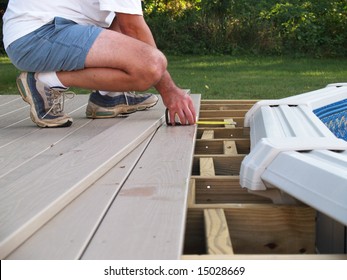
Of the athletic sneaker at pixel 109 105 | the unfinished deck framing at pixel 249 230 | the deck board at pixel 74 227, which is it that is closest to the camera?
the deck board at pixel 74 227

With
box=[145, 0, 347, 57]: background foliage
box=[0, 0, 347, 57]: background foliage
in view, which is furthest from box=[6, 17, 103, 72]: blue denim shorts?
box=[145, 0, 347, 57]: background foliage

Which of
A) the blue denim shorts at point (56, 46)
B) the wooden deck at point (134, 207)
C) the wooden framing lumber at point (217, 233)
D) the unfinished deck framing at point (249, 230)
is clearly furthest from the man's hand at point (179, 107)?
the wooden framing lumber at point (217, 233)

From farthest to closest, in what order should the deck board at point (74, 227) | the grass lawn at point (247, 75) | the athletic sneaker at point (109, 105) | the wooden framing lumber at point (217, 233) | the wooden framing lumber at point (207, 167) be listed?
the grass lawn at point (247, 75)
the athletic sneaker at point (109, 105)
the wooden framing lumber at point (207, 167)
the wooden framing lumber at point (217, 233)
the deck board at point (74, 227)

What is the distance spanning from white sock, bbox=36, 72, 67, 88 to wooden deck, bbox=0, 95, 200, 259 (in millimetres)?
309

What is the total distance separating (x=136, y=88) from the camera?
113 inches

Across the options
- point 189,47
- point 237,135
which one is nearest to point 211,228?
point 237,135

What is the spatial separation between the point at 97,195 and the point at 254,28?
11.3m

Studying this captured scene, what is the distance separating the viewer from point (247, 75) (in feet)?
27.9

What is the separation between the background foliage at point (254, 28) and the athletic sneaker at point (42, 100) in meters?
9.59

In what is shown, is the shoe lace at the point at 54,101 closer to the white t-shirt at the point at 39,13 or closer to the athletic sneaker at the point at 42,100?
the athletic sneaker at the point at 42,100

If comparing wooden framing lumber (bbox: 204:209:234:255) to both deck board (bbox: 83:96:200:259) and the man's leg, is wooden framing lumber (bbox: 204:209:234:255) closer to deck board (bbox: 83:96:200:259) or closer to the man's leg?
deck board (bbox: 83:96:200:259)

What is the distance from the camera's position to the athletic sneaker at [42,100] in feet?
9.48
